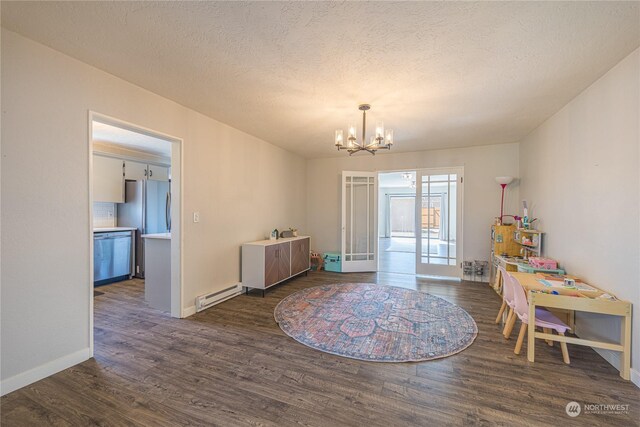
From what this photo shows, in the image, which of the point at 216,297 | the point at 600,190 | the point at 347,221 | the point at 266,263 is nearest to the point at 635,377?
the point at 600,190

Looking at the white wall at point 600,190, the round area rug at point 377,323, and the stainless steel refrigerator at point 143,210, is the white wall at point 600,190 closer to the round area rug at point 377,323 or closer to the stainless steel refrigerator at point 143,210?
the round area rug at point 377,323

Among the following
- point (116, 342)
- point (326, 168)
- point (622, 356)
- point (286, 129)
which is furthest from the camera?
point (326, 168)

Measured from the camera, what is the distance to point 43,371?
208cm

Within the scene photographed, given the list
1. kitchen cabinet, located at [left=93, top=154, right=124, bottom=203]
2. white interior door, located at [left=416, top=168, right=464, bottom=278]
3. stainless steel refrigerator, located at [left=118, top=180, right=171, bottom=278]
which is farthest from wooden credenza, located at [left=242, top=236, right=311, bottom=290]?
kitchen cabinet, located at [left=93, top=154, right=124, bottom=203]

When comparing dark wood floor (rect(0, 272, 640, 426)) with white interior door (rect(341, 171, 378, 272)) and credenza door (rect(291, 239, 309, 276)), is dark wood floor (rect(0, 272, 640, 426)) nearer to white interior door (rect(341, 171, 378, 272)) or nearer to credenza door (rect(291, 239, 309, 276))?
credenza door (rect(291, 239, 309, 276))

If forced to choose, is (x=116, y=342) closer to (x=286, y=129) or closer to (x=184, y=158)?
(x=184, y=158)

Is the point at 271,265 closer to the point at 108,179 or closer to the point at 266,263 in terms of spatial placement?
the point at 266,263

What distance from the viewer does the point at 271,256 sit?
4281 millimetres

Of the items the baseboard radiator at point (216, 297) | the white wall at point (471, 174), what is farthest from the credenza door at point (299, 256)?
the baseboard radiator at point (216, 297)

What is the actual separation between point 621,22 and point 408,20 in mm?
1418

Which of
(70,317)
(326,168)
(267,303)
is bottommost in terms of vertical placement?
(267,303)

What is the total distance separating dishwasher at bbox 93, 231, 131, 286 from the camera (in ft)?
14.8

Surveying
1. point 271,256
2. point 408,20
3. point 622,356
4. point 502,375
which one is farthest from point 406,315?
point 408,20

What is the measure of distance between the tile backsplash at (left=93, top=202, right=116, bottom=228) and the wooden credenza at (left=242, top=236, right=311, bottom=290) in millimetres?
3146
